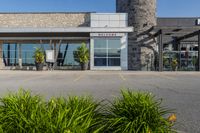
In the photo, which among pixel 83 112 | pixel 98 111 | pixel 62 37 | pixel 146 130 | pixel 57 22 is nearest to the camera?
pixel 146 130

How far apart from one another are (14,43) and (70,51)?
7.11 meters

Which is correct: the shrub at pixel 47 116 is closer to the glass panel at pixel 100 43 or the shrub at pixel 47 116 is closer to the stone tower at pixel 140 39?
the glass panel at pixel 100 43

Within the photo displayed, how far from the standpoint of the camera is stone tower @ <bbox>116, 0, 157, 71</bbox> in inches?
1303

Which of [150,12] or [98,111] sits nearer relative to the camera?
[98,111]

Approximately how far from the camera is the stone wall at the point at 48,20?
1389 inches

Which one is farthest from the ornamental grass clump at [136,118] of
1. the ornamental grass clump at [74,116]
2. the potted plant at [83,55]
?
the potted plant at [83,55]

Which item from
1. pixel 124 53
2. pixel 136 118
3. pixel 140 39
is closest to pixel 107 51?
pixel 124 53

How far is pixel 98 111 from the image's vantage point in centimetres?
423

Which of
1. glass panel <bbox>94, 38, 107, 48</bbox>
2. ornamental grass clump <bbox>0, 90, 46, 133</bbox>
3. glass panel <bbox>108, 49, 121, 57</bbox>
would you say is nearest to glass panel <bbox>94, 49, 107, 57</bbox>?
glass panel <bbox>94, 38, 107, 48</bbox>

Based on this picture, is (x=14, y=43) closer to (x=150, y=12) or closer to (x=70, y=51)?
(x=70, y=51)

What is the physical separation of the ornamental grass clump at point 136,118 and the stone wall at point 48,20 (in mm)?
31583

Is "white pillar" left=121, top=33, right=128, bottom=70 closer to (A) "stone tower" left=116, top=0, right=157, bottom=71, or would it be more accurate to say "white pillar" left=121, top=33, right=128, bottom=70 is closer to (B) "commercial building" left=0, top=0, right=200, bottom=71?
(B) "commercial building" left=0, top=0, right=200, bottom=71

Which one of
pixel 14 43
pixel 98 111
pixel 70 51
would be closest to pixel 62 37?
pixel 70 51

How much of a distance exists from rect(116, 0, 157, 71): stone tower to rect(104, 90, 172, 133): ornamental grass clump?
29.1 meters
